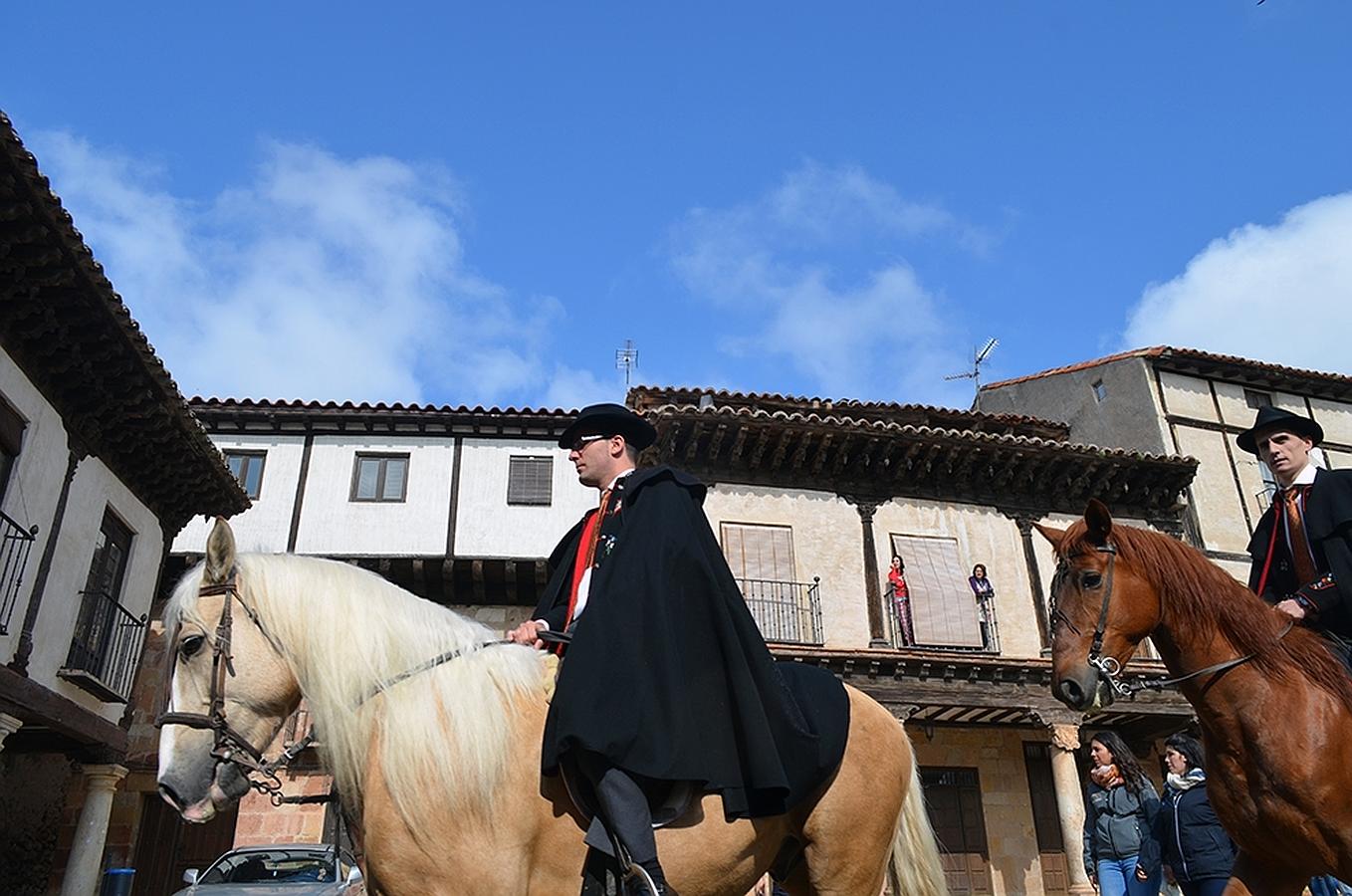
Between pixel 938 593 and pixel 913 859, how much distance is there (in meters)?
15.0

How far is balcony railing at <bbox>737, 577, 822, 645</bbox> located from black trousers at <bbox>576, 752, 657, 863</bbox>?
14.2 metres

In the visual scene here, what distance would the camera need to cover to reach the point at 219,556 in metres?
3.45

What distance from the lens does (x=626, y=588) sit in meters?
3.25

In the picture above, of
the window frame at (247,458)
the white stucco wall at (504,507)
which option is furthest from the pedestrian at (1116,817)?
the window frame at (247,458)

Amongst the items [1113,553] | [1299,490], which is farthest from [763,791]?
[1299,490]

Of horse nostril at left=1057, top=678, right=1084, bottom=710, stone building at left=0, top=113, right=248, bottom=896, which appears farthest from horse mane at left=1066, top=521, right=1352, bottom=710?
stone building at left=0, top=113, right=248, bottom=896

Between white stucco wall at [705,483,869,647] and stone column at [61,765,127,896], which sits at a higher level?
white stucco wall at [705,483,869,647]

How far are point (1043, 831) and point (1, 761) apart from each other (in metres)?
18.9

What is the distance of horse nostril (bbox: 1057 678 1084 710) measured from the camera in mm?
4295

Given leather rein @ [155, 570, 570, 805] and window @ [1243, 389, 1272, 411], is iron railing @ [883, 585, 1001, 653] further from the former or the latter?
leather rein @ [155, 570, 570, 805]

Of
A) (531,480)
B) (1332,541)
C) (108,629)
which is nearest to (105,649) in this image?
(108,629)

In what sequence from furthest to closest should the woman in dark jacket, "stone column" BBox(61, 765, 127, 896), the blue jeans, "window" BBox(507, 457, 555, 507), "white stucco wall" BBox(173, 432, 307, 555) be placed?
"window" BBox(507, 457, 555, 507) < "white stucco wall" BBox(173, 432, 307, 555) < "stone column" BBox(61, 765, 127, 896) < the blue jeans < the woman in dark jacket

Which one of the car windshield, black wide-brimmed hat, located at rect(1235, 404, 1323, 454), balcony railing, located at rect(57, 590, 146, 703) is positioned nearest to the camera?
black wide-brimmed hat, located at rect(1235, 404, 1323, 454)

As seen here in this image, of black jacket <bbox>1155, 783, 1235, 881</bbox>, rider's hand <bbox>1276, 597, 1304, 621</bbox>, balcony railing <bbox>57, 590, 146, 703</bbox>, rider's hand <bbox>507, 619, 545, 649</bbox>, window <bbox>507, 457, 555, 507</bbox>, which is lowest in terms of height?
black jacket <bbox>1155, 783, 1235, 881</bbox>
